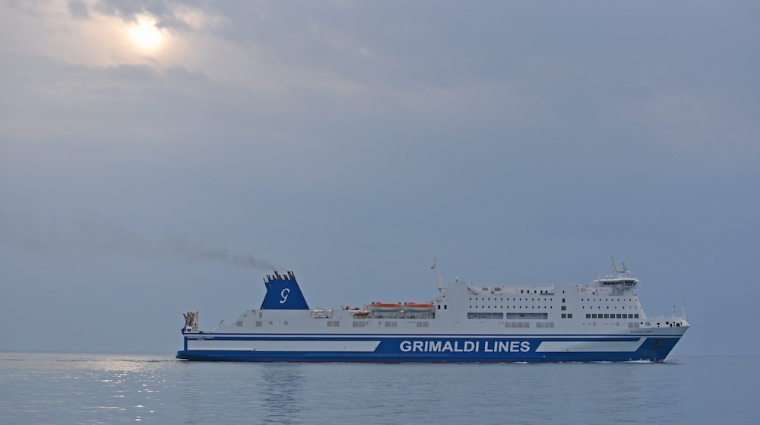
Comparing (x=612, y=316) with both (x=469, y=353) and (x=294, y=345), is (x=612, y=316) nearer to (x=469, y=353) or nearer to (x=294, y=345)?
(x=469, y=353)

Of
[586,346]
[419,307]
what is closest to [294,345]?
[419,307]

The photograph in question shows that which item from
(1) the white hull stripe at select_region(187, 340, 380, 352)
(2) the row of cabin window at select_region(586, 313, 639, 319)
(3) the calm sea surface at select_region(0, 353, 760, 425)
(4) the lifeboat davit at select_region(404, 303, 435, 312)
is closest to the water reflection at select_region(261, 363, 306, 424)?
(3) the calm sea surface at select_region(0, 353, 760, 425)

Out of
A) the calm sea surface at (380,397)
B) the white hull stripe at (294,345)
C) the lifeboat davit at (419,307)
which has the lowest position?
the calm sea surface at (380,397)

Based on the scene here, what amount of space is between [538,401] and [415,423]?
24.9 ft


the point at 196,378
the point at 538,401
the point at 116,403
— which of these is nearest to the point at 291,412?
the point at 116,403

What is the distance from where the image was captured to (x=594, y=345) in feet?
152

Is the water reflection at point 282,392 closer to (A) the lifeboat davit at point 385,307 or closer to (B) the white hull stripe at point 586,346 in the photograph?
(A) the lifeboat davit at point 385,307

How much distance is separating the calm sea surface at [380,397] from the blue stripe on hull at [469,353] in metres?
1.97

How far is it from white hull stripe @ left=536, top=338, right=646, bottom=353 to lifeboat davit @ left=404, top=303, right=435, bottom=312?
6.75 meters

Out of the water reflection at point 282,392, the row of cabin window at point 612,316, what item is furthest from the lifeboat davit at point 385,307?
the row of cabin window at point 612,316

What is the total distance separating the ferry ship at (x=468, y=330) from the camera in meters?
46.4

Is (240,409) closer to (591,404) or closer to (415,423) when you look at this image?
(415,423)

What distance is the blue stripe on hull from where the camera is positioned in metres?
46.4

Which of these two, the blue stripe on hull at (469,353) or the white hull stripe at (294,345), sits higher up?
the white hull stripe at (294,345)
